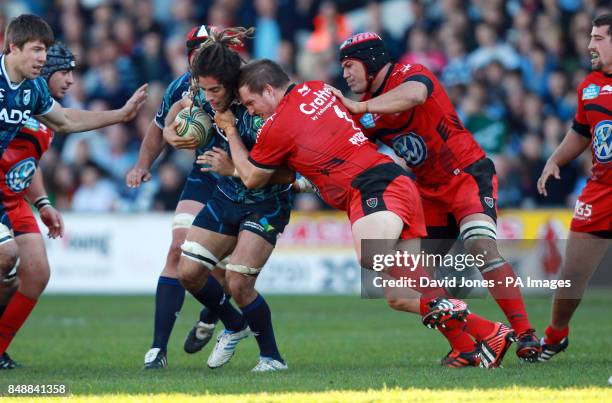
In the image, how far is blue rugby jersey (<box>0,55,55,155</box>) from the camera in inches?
335

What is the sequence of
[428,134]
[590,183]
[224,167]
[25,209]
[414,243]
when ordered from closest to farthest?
1. [414,243]
2. [224,167]
3. [590,183]
4. [428,134]
5. [25,209]

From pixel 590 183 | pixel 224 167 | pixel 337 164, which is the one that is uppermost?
pixel 337 164

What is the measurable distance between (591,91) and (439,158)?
128 cm

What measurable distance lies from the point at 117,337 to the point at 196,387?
4679mm

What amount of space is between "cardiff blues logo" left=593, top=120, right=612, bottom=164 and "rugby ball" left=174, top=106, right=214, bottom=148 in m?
2.97

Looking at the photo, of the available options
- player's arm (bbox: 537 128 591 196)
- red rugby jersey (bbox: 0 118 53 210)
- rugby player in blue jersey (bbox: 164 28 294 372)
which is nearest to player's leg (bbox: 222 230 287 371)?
rugby player in blue jersey (bbox: 164 28 294 372)

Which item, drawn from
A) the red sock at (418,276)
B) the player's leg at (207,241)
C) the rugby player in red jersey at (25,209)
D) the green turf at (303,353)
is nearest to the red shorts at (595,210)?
the green turf at (303,353)

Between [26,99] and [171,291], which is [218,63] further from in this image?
[171,291]

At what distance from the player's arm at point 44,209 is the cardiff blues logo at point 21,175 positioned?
0.24 m

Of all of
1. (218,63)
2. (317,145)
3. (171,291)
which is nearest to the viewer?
(317,145)

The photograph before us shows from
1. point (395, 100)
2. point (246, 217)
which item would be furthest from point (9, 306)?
point (395, 100)

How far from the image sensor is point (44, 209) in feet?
32.5

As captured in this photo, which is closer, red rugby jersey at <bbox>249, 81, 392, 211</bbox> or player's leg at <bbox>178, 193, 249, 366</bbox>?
red rugby jersey at <bbox>249, 81, 392, 211</bbox>

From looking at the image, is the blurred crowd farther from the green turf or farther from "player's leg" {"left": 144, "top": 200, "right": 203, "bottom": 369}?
"player's leg" {"left": 144, "top": 200, "right": 203, "bottom": 369}
